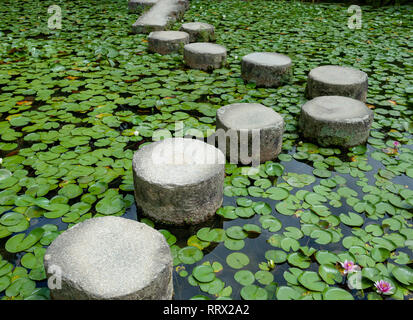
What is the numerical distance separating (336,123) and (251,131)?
0.69 m

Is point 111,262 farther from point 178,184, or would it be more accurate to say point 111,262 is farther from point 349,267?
point 349,267

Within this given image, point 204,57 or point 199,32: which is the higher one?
point 199,32

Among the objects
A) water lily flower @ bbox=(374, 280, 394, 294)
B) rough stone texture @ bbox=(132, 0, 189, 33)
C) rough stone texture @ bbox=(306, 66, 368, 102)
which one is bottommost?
water lily flower @ bbox=(374, 280, 394, 294)

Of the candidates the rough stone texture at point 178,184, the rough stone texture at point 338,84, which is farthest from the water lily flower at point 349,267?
the rough stone texture at point 338,84

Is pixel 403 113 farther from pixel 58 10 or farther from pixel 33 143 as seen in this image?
pixel 58 10

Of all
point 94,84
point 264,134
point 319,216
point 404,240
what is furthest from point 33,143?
point 404,240

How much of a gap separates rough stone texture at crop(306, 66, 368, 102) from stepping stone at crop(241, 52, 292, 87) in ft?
1.12

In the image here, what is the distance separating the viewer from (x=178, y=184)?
1820 millimetres

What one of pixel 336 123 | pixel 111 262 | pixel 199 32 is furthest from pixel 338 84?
pixel 111 262

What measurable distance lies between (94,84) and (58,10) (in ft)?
13.0

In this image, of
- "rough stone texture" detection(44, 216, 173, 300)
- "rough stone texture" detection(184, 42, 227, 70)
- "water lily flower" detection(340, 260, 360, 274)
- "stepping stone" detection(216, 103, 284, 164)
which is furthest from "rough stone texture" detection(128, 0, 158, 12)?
"water lily flower" detection(340, 260, 360, 274)

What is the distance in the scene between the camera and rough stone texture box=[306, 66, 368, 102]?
312 cm

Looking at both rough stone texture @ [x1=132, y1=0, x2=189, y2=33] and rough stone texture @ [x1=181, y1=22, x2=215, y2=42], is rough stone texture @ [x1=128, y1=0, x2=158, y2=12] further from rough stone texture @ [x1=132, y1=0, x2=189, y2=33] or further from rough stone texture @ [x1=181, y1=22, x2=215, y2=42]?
rough stone texture @ [x1=181, y1=22, x2=215, y2=42]

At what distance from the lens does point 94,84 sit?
11.8ft
